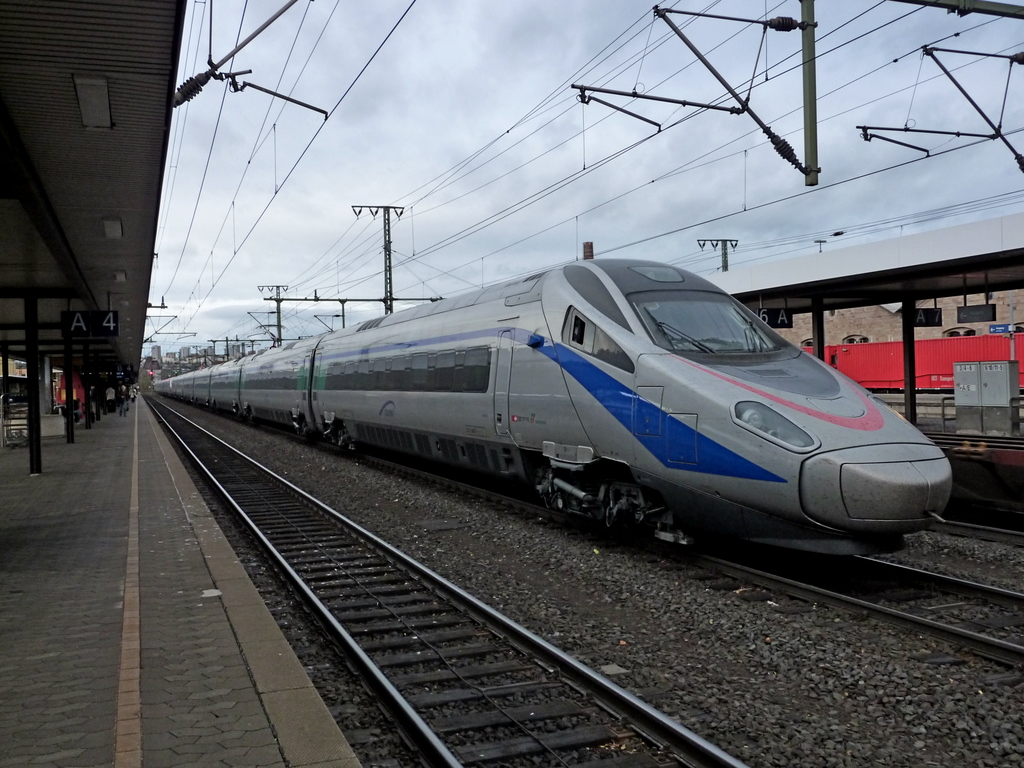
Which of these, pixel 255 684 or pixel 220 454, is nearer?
pixel 255 684

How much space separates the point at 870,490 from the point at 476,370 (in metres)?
6.11

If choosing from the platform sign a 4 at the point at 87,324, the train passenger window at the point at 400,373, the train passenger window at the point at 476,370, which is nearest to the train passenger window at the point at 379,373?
the train passenger window at the point at 400,373

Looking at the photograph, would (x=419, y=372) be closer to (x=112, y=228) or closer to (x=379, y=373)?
(x=379, y=373)

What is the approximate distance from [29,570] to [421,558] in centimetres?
375

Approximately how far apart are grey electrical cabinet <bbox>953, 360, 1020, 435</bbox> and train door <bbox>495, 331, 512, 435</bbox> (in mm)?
13372

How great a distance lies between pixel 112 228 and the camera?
38.4ft

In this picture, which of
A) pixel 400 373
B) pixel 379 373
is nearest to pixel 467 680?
pixel 400 373

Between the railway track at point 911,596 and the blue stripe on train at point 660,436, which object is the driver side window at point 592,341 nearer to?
the blue stripe on train at point 660,436

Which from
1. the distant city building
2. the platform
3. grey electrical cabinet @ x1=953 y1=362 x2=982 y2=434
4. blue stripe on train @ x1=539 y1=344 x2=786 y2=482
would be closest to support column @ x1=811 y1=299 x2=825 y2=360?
grey electrical cabinet @ x1=953 y1=362 x2=982 y2=434

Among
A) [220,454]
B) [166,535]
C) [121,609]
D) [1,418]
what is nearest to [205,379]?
[1,418]

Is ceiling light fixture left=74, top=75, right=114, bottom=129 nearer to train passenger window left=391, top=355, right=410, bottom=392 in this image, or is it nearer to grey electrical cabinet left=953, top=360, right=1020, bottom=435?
train passenger window left=391, top=355, right=410, bottom=392

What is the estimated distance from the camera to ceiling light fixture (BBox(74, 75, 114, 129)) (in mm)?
6469

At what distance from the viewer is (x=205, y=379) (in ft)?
166

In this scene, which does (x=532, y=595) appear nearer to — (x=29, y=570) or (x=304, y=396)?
(x=29, y=570)
